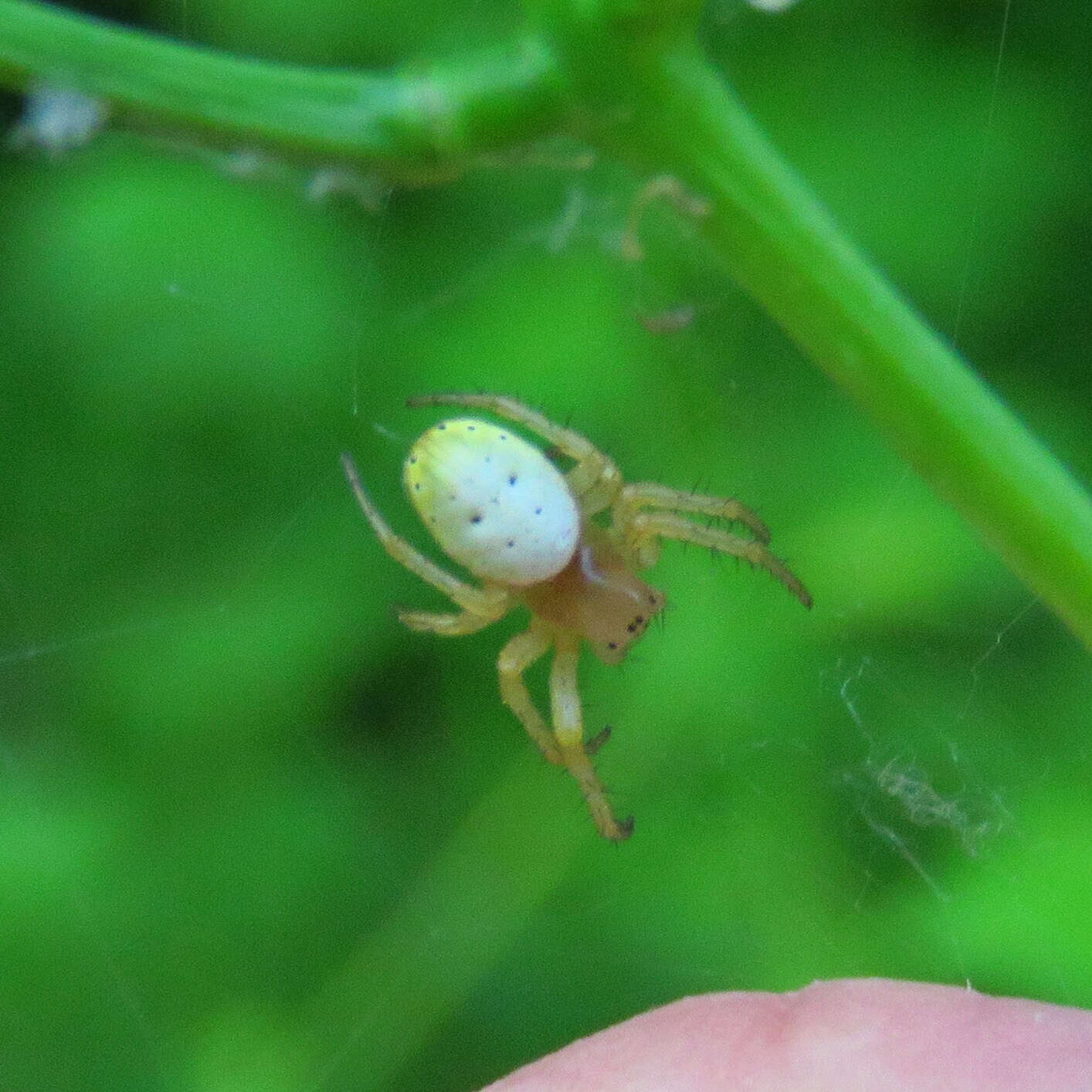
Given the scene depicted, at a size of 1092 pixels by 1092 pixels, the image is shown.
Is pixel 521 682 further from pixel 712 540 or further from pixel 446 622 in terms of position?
pixel 712 540

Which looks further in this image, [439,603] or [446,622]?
[439,603]

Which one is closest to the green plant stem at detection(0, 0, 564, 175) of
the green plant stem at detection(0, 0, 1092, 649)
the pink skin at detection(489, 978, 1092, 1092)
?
the green plant stem at detection(0, 0, 1092, 649)

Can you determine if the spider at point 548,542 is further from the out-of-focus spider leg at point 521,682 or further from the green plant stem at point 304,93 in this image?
the green plant stem at point 304,93

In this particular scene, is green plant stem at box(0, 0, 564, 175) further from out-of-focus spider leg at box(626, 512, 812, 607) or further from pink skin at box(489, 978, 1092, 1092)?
out-of-focus spider leg at box(626, 512, 812, 607)

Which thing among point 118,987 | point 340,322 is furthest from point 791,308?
point 118,987

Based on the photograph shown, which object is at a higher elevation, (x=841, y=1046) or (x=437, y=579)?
(x=841, y=1046)

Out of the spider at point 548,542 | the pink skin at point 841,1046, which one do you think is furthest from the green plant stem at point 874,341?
the spider at point 548,542

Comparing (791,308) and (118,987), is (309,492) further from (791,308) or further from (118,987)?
(791,308)

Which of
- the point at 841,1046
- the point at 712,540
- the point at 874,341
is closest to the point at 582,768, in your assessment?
the point at 712,540
